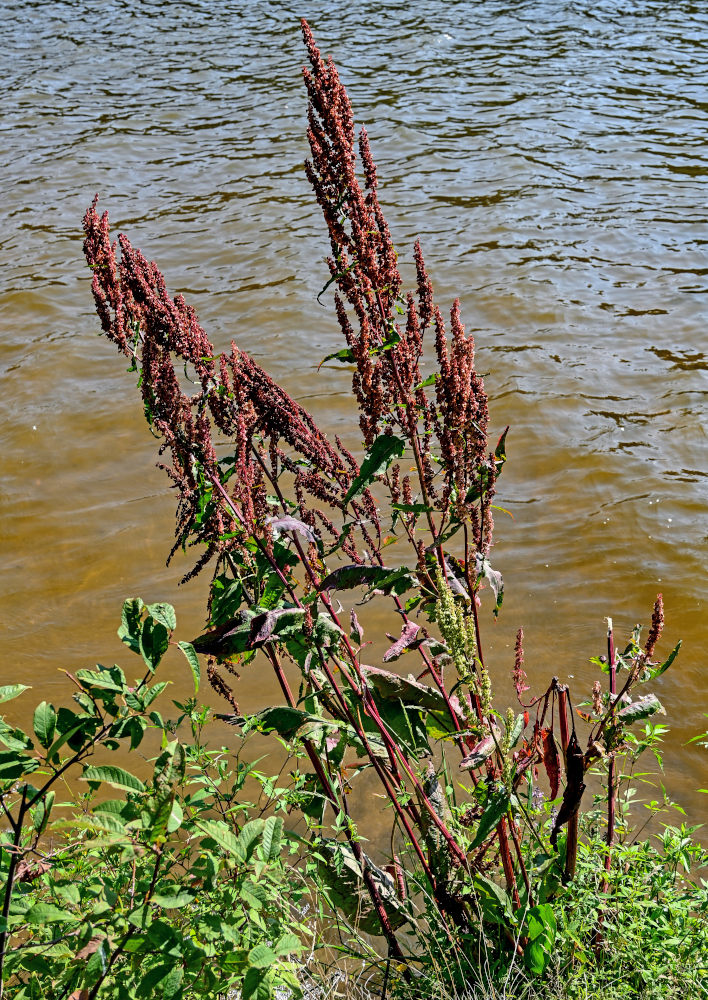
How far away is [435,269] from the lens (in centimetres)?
831

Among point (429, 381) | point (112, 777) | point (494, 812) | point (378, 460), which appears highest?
point (429, 381)

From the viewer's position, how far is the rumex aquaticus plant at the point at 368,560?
2146mm

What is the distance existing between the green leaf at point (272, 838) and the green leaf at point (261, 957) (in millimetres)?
227

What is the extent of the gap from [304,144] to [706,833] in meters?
9.64

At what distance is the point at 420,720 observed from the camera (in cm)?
251

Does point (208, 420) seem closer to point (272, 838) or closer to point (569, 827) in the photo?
point (272, 838)

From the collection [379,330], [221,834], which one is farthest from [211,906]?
[379,330]

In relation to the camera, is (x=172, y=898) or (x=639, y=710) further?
(x=639, y=710)

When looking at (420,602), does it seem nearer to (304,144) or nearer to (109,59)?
(304,144)

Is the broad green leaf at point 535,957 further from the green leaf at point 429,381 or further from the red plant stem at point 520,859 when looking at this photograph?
the green leaf at point 429,381

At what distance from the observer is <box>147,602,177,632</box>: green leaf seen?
1905 millimetres

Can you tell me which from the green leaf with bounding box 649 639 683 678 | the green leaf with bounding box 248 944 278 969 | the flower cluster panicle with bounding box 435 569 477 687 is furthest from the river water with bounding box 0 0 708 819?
the green leaf with bounding box 248 944 278 969

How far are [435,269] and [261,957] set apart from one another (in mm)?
7255

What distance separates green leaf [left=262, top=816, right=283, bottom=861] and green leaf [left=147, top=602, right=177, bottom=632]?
52 cm
